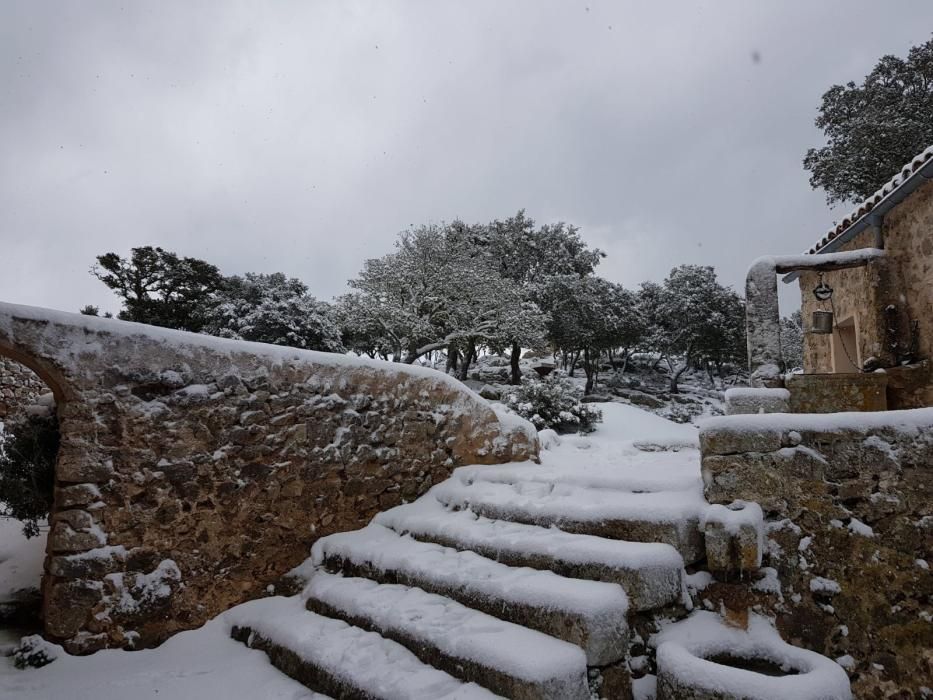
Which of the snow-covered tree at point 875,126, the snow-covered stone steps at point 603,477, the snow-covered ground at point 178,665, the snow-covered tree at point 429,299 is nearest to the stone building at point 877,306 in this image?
the snow-covered stone steps at point 603,477

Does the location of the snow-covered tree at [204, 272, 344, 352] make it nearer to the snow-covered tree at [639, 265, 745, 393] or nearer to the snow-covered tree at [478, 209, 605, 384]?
the snow-covered tree at [478, 209, 605, 384]

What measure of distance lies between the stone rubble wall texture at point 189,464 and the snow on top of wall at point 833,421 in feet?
7.90

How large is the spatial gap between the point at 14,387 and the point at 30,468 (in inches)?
177

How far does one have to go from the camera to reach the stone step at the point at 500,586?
2.00 m

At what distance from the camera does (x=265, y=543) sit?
3.21m

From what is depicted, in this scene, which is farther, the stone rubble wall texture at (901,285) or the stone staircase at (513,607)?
the stone rubble wall texture at (901,285)

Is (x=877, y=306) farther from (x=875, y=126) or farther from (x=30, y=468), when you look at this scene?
(x=875, y=126)

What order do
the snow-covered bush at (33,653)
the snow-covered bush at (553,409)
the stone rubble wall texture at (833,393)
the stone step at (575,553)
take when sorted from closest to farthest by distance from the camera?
the stone step at (575,553)
the snow-covered bush at (33,653)
the stone rubble wall texture at (833,393)
the snow-covered bush at (553,409)

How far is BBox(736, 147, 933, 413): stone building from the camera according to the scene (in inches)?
177

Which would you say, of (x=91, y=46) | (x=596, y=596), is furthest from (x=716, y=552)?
(x=91, y=46)

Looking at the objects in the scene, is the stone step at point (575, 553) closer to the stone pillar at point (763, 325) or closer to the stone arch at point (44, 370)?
the stone arch at point (44, 370)

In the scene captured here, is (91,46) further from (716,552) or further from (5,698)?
(716,552)

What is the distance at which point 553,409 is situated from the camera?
31.8 ft

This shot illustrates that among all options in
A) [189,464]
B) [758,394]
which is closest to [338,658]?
[189,464]
